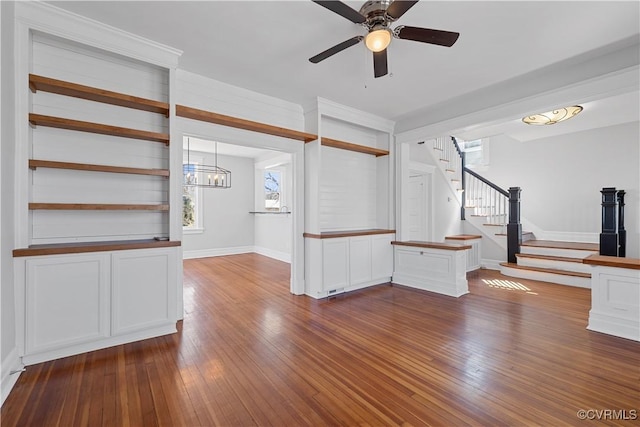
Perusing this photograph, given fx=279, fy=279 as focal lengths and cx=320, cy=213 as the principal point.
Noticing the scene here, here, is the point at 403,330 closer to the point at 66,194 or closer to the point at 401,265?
the point at 401,265

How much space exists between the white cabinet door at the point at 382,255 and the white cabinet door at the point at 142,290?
3042 millimetres

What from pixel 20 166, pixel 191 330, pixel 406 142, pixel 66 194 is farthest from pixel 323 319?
pixel 406 142

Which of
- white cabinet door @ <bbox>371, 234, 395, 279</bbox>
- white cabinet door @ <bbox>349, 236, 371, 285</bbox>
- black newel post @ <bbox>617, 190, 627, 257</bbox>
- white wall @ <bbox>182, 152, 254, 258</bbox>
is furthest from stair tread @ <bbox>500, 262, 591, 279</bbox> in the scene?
white wall @ <bbox>182, 152, 254, 258</bbox>

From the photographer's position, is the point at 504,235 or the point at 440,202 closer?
the point at 504,235

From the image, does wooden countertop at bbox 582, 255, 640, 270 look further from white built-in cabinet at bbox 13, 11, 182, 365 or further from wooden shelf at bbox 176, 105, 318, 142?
white built-in cabinet at bbox 13, 11, 182, 365

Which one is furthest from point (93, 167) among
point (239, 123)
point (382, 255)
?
point (382, 255)

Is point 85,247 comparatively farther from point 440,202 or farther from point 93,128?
point 440,202

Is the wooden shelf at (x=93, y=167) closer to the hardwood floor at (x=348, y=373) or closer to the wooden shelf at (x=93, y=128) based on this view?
the wooden shelf at (x=93, y=128)

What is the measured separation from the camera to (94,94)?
2.55 meters

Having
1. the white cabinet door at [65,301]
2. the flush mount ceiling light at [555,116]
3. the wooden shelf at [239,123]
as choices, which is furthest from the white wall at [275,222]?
the flush mount ceiling light at [555,116]

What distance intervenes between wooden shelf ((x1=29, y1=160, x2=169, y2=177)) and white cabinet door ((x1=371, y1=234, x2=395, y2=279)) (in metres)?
3.27

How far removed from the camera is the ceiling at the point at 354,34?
7.42 ft

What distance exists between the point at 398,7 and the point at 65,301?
345cm

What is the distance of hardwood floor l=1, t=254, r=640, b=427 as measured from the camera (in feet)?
5.57
